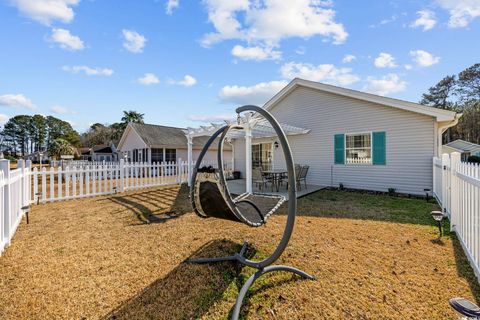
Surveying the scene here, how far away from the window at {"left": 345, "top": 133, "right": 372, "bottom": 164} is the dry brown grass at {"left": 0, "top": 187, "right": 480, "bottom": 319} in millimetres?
4441

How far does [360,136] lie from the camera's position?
922cm

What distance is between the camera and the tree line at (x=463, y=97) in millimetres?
27844

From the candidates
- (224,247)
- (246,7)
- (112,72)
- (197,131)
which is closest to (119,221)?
(224,247)

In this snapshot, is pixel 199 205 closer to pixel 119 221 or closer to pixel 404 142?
pixel 119 221

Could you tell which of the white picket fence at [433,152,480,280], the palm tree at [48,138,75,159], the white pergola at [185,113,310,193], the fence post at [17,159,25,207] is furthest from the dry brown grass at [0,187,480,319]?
the palm tree at [48,138,75,159]

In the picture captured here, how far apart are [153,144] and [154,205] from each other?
14.0m

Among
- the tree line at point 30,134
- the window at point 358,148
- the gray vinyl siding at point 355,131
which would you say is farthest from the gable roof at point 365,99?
the tree line at point 30,134

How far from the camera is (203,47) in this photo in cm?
1145

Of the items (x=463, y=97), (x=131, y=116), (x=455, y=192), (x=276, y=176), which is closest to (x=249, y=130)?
(x=276, y=176)

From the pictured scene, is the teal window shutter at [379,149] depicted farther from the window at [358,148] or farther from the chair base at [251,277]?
the chair base at [251,277]

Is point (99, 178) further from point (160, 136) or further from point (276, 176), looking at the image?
point (160, 136)

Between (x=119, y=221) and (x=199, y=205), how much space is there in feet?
9.39

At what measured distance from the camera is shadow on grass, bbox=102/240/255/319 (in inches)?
83.9

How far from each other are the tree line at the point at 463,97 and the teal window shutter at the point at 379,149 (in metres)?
29.3
